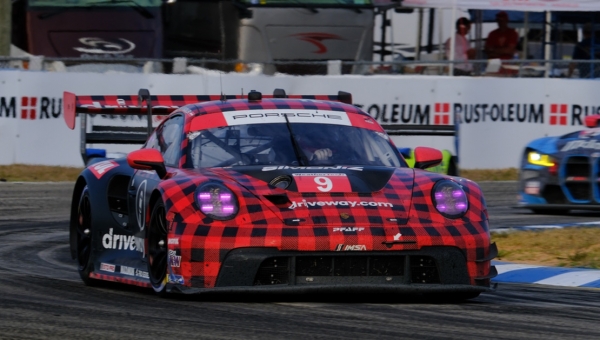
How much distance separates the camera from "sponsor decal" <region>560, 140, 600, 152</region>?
1225 cm

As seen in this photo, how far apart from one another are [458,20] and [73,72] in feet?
22.4

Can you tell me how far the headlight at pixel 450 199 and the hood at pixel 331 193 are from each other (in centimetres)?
15

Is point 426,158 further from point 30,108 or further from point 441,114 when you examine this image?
point 30,108

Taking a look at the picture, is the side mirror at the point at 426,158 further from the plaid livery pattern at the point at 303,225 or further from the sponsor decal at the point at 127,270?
the sponsor decal at the point at 127,270

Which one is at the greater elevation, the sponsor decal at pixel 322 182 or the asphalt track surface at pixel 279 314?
the sponsor decal at pixel 322 182

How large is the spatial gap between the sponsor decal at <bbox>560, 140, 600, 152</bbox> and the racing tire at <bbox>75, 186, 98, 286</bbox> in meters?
5.97

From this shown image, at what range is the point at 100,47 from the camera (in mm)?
18578

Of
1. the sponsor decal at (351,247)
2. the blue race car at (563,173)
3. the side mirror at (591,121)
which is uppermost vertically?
the side mirror at (591,121)

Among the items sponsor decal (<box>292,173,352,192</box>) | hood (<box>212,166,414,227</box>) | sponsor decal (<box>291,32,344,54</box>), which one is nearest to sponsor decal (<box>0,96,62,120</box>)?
sponsor decal (<box>291,32,344,54</box>)

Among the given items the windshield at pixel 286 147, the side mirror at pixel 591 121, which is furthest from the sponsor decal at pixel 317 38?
the windshield at pixel 286 147

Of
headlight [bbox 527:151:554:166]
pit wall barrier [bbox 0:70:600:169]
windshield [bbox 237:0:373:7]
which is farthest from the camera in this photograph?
windshield [bbox 237:0:373:7]

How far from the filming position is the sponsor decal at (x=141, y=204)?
6.77 m

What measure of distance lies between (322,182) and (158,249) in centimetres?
90

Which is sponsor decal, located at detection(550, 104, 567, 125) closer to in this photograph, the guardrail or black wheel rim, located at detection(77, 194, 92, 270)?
the guardrail
